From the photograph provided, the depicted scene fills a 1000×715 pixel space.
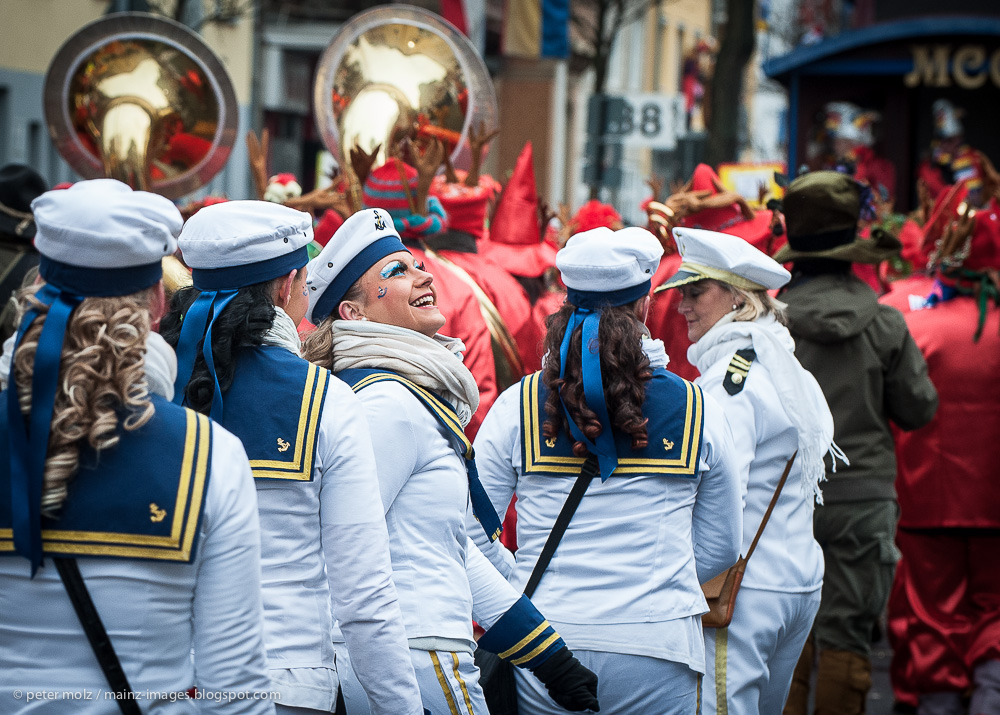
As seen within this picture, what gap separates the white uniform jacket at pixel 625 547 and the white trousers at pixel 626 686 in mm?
26

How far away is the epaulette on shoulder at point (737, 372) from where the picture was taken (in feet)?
12.6

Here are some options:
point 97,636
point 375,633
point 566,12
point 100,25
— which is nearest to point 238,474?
point 97,636

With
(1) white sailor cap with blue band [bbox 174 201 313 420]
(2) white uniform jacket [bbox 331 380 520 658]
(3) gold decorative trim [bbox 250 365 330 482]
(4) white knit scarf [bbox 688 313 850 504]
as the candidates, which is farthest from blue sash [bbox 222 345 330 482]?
(4) white knit scarf [bbox 688 313 850 504]

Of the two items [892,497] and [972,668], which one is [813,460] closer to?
[892,497]

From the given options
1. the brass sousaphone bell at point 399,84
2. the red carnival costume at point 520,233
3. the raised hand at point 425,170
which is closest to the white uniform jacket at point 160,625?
the raised hand at point 425,170

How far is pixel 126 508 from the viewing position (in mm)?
2010

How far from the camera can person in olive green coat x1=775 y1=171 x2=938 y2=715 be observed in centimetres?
504

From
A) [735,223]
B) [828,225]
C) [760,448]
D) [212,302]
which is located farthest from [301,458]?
[735,223]

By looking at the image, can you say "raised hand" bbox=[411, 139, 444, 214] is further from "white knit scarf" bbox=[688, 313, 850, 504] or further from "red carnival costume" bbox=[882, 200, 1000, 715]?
"red carnival costume" bbox=[882, 200, 1000, 715]

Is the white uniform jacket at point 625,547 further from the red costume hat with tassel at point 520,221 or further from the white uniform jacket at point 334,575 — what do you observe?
the red costume hat with tassel at point 520,221

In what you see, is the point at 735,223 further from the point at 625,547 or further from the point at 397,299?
the point at 397,299

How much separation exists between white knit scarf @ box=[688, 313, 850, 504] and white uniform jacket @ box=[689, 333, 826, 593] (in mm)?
13

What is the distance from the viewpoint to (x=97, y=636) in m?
2.00

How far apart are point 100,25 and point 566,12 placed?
1166cm
